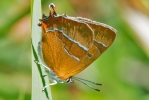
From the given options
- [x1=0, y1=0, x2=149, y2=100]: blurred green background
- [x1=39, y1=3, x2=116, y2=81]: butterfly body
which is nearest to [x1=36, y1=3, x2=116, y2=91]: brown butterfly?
[x1=39, y1=3, x2=116, y2=81]: butterfly body

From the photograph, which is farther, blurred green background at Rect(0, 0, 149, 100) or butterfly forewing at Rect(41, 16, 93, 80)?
blurred green background at Rect(0, 0, 149, 100)

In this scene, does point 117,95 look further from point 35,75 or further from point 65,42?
point 35,75

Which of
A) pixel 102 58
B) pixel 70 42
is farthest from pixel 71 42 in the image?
pixel 102 58

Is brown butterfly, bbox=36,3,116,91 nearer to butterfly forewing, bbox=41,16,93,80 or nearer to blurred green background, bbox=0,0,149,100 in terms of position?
butterfly forewing, bbox=41,16,93,80

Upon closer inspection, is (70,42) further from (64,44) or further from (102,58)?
(102,58)

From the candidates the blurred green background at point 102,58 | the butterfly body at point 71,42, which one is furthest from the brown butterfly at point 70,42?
the blurred green background at point 102,58

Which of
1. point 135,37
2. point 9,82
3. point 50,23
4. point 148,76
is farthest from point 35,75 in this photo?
point 148,76

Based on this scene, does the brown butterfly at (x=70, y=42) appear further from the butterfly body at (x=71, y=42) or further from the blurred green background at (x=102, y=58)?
the blurred green background at (x=102, y=58)
